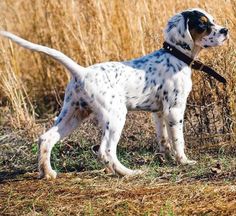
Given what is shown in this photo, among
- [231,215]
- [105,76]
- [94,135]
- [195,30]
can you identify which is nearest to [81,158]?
[94,135]

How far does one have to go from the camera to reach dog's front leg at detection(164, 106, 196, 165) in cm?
586

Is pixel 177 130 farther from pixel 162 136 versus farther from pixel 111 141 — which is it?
pixel 111 141

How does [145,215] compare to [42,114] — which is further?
[42,114]

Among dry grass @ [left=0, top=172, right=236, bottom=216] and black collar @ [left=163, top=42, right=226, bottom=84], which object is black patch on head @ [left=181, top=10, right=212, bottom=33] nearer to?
black collar @ [left=163, top=42, right=226, bottom=84]

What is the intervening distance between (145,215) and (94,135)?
213cm

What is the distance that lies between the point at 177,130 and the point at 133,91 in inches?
18.6

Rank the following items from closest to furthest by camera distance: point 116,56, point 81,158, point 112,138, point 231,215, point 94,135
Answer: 1. point 231,215
2. point 112,138
3. point 81,158
4. point 94,135
5. point 116,56

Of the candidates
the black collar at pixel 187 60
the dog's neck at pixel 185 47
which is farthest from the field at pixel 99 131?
the dog's neck at pixel 185 47

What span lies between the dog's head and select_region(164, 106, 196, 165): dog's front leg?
0.49m

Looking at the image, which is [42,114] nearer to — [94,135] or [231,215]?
[94,135]

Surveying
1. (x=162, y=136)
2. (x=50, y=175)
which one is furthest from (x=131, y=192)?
(x=162, y=136)

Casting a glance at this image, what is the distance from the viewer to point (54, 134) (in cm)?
561

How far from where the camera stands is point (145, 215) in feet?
15.3

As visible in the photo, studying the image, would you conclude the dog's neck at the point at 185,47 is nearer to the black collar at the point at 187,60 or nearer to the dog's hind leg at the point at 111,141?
the black collar at the point at 187,60
